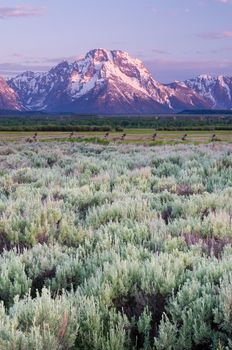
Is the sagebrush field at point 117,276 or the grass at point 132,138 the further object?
the grass at point 132,138

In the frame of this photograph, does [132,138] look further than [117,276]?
Answer: Yes

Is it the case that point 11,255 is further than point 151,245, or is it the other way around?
point 151,245

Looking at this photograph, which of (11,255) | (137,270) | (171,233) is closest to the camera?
(137,270)

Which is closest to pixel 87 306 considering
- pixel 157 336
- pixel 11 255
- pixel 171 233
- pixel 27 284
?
pixel 157 336

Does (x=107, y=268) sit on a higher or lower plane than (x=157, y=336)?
higher

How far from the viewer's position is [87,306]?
13.4 feet

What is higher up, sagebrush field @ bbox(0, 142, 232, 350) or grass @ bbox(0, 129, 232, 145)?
sagebrush field @ bbox(0, 142, 232, 350)

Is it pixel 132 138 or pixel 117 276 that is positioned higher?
pixel 117 276

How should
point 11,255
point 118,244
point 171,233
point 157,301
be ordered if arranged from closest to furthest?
point 157,301, point 11,255, point 118,244, point 171,233

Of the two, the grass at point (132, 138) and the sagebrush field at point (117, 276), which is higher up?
the sagebrush field at point (117, 276)

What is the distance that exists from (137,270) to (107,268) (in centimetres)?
28

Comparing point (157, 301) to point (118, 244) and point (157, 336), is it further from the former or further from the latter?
point (118, 244)

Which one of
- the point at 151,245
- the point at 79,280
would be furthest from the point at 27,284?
the point at 151,245

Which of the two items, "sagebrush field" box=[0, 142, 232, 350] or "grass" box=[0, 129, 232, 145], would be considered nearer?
"sagebrush field" box=[0, 142, 232, 350]
